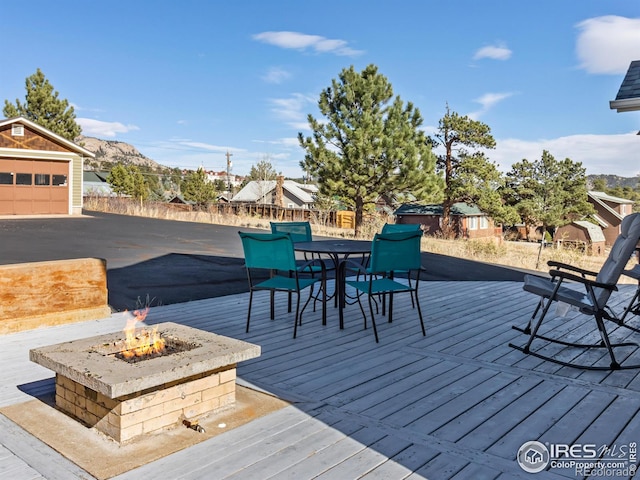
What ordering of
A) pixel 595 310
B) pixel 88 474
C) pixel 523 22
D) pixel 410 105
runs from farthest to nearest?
pixel 410 105
pixel 523 22
pixel 595 310
pixel 88 474

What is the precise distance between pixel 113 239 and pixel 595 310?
1048 cm

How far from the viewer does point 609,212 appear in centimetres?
3678

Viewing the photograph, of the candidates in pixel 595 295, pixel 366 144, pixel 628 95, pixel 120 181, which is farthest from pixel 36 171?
pixel 595 295

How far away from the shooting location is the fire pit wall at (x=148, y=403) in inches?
83.4

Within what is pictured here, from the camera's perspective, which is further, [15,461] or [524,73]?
[524,73]

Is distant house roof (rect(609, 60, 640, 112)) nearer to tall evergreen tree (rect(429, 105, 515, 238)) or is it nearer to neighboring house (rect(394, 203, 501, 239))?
tall evergreen tree (rect(429, 105, 515, 238))

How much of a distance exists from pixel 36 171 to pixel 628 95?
18.6 m

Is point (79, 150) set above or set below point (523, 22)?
below

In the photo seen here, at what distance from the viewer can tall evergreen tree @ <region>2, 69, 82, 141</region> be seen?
2441 centimetres

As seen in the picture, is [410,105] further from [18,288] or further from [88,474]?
[88,474]

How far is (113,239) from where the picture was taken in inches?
449

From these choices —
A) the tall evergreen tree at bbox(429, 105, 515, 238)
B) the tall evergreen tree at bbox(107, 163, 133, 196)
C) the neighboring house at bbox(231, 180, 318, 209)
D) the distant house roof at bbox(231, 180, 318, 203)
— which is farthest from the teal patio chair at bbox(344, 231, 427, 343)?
the neighboring house at bbox(231, 180, 318, 209)

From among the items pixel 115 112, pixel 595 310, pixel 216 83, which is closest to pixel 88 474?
pixel 595 310

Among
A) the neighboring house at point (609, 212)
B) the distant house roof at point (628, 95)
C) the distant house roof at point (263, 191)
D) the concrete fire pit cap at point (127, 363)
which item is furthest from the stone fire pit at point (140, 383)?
the distant house roof at point (263, 191)
